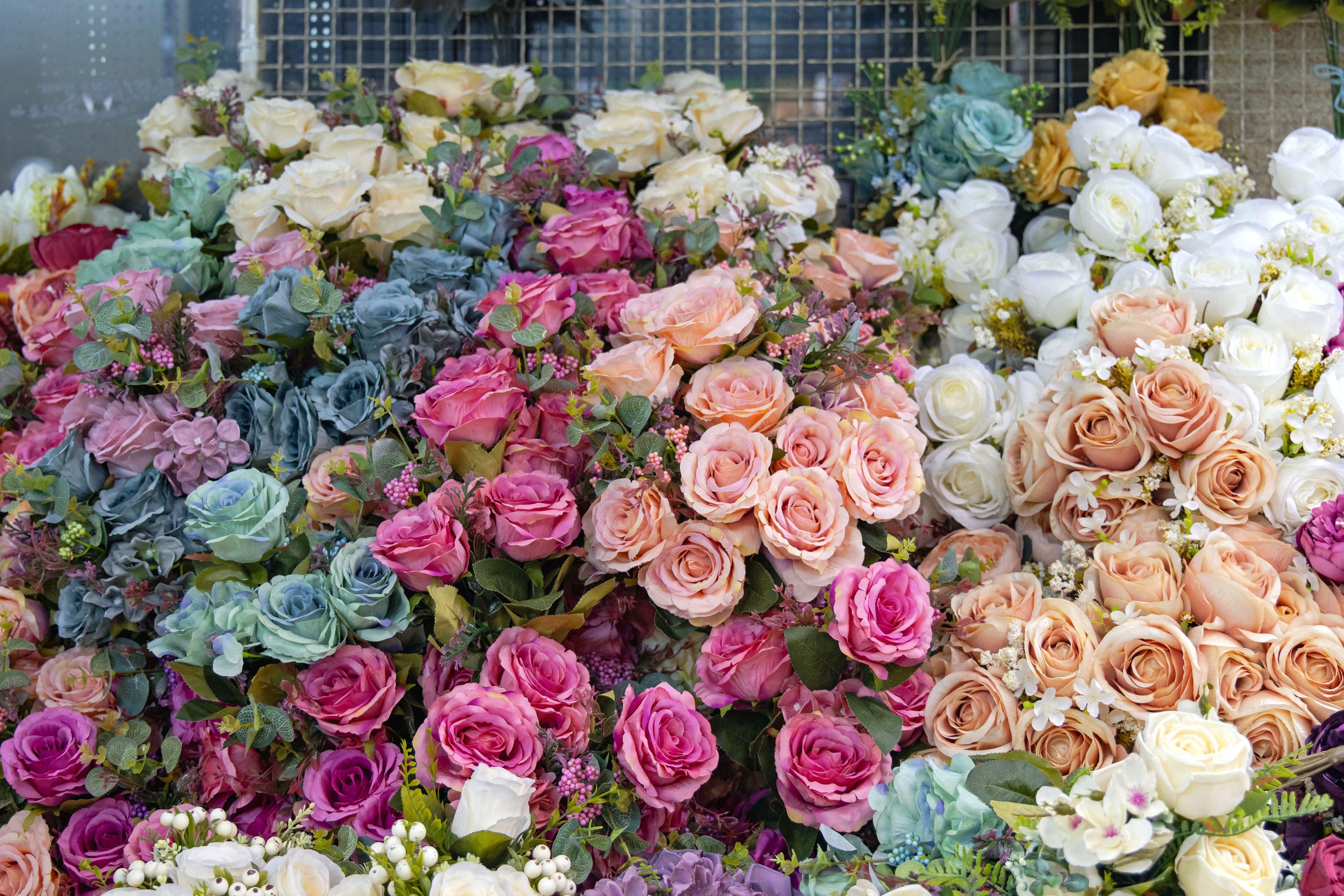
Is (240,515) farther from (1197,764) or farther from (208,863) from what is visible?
(1197,764)

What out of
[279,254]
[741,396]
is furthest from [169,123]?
[741,396]

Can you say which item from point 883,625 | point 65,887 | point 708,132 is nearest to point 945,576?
point 883,625

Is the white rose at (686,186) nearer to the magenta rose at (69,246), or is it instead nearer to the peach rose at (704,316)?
the peach rose at (704,316)

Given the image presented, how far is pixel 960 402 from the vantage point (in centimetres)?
103

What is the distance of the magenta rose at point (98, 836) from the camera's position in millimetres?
915

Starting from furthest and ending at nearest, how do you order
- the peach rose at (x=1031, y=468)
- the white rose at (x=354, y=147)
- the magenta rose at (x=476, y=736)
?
the white rose at (x=354, y=147), the peach rose at (x=1031, y=468), the magenta rose at (x=476, y=736)

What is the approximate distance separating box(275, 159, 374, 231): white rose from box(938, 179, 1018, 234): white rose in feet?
2.40

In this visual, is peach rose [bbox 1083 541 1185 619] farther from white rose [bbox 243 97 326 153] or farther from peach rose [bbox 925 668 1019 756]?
white rose [bbox 243 97 326 153]

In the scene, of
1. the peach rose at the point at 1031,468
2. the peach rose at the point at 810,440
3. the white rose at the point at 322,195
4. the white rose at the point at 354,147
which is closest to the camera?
the peach rose at the point at 810,440

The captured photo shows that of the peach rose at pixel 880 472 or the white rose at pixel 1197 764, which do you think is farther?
the peach rose at pixel 880 472

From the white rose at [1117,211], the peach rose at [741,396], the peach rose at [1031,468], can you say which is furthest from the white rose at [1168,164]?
the peach rose at [741,396]

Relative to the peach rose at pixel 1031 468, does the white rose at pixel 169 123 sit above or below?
above

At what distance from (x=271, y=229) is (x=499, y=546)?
525mm

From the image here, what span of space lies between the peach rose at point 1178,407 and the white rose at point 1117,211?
0.25 metres
